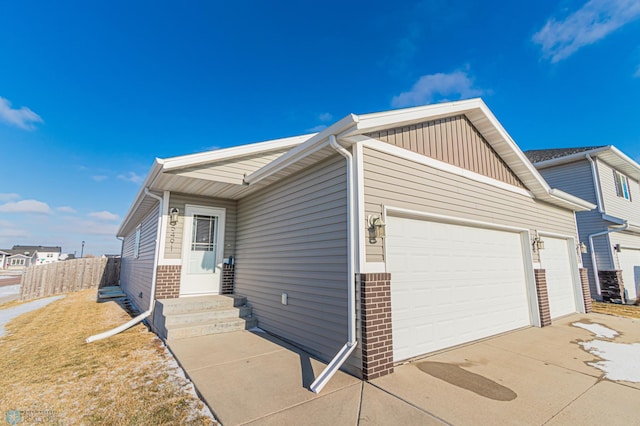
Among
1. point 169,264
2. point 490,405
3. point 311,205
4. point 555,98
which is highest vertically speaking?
point 555,98

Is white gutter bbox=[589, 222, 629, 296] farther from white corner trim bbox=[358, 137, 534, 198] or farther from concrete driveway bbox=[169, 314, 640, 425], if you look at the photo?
concrete driveway bbox=[169, 314, 640, 425]

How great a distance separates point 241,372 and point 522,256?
6417 mm

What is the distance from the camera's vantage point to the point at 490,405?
9.03ft

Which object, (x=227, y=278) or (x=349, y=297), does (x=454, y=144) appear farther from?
(x=227, y=278)

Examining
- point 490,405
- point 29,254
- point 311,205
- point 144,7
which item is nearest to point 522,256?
point 490,405

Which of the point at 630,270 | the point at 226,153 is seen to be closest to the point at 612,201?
the point at 630,270

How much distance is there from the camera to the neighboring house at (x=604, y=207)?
10633mm

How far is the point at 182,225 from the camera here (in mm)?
6348

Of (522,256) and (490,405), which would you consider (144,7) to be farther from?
(522,256)

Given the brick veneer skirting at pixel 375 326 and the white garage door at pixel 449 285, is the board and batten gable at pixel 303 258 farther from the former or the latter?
the white garage door at pixel 449 285

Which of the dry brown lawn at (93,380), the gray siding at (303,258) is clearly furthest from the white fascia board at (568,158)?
the dry brown lawn at (93,380)

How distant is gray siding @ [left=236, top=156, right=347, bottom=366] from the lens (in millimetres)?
3893

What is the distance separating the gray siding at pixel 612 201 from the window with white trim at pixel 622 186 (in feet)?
0.76

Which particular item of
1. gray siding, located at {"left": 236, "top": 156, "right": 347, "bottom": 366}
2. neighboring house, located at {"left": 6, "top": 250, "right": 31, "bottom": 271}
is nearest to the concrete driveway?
gray siding, located at {"left": 236, "top": 156, "right": 347, "bottom": 366}
